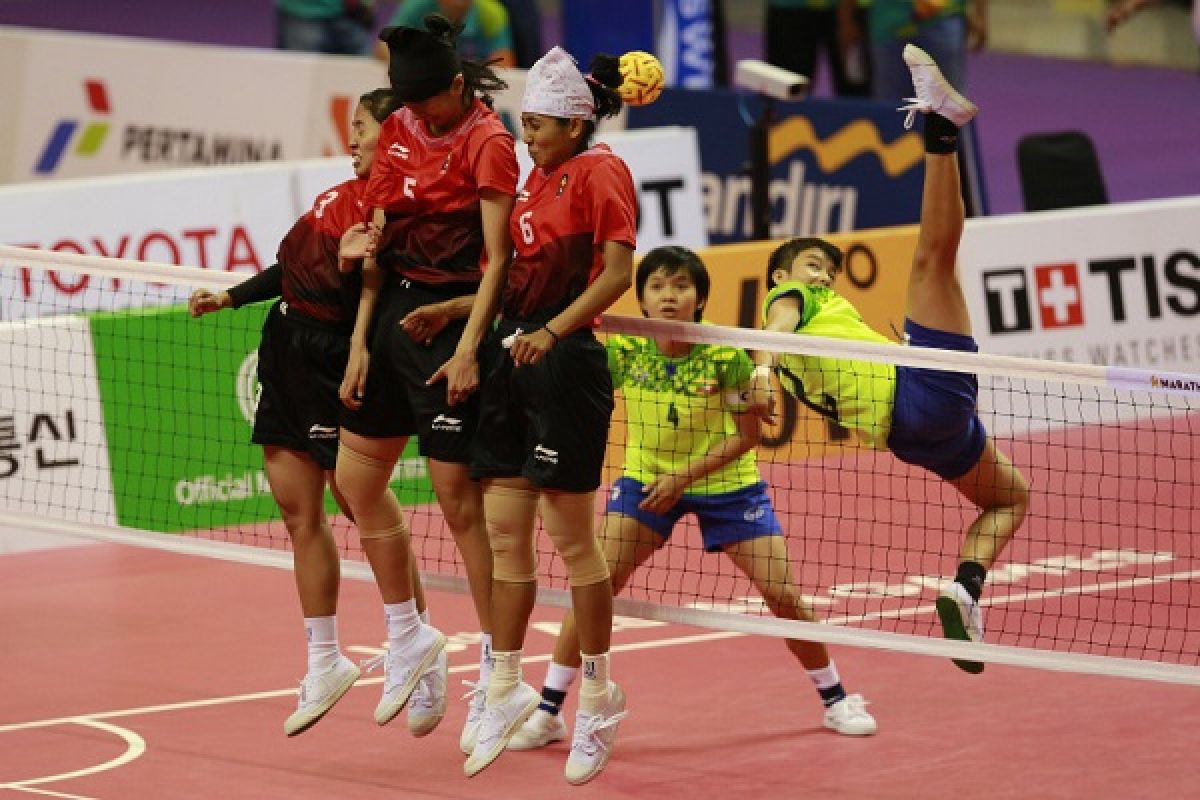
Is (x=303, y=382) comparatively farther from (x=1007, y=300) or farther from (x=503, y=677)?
(x=1007, y=300)

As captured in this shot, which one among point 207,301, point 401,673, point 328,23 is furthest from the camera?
point 328,23

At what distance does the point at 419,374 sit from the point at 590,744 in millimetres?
1454

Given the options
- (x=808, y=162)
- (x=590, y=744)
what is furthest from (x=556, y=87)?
(x=808, y=162)

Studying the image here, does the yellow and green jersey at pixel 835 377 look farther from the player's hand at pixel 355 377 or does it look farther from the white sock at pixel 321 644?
the white sock at pixel 321 644

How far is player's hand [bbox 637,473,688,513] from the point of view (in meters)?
10.1

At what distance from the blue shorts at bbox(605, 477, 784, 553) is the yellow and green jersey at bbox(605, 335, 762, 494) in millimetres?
34

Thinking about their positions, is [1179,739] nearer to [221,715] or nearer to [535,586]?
[535,586]

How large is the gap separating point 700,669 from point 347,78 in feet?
29.0

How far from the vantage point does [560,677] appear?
404 inches

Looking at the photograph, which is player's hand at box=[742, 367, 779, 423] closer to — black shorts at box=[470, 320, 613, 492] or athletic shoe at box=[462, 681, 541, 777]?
black shorts at box=[470, 320, 613, 492]

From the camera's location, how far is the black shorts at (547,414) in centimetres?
912

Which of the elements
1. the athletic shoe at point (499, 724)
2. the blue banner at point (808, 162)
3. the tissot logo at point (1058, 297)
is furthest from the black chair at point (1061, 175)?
the athletic shoe at point (499, 724)

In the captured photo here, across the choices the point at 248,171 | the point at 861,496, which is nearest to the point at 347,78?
the point at 248,171

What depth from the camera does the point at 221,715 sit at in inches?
420
